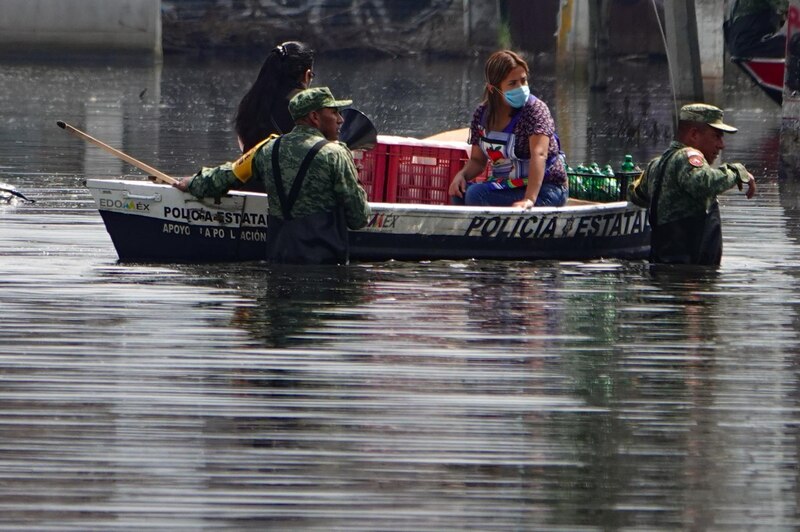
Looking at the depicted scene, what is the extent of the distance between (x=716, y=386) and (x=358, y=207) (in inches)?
131

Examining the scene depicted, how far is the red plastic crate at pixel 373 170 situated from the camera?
42.5 feet

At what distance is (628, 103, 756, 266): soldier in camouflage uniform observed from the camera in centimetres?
1152

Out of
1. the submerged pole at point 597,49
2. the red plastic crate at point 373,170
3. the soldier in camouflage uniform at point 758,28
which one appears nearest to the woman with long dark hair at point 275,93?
the red plastic crate at point 373,170

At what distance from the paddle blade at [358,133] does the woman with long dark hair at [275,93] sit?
0.54 metres

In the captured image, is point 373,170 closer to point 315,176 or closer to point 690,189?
point 315,176

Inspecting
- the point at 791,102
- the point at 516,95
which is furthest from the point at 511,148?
the point at 791,102

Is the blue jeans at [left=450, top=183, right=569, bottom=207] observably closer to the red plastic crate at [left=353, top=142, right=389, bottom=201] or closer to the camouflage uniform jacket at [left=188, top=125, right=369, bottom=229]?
the red plastic crate at [left=353, top=142, right=389, bottom=201]

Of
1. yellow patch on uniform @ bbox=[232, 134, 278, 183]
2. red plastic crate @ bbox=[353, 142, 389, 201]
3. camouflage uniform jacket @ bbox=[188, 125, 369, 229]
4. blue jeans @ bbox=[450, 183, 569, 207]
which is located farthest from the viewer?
red plastic crate @ bbox=[353, 142, 389, 201]

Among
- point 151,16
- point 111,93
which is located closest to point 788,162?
point 111,93

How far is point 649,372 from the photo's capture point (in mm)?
8711

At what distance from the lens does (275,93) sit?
12.0 metres

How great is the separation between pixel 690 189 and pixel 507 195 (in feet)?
4.30

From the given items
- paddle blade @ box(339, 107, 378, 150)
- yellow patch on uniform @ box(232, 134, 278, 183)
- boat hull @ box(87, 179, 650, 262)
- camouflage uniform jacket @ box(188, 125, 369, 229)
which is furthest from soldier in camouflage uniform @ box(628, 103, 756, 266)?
yellow patch on uniform @ box(232, 134, 278, 183)

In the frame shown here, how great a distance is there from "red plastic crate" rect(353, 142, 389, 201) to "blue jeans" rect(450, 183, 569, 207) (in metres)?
0.89
